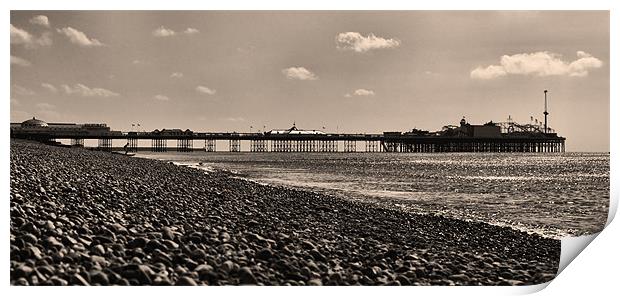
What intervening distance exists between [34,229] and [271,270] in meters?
1.88

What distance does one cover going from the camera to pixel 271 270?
4.79 metres

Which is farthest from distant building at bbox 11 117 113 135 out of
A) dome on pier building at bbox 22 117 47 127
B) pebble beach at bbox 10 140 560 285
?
pebble beach at bbox 10 140 560 285

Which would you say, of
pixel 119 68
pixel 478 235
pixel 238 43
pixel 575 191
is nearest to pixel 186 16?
pixel 238 43

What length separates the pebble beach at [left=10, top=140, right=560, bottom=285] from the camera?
453cm

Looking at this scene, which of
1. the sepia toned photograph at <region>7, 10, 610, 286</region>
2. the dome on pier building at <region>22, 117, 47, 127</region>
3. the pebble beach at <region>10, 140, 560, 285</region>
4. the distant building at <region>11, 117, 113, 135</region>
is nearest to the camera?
the pebble beach at <region>10, 140, 560, 285</region>

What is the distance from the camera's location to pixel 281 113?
9727 millimetres

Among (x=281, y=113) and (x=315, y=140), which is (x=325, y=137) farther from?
(x=281, y=113)

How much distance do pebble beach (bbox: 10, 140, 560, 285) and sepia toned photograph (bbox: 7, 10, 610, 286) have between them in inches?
0.7

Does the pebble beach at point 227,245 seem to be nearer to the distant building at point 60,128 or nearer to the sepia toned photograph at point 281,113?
the sepia toned photograph at point 281,113

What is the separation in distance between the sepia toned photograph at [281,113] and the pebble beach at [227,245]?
0.7 inches

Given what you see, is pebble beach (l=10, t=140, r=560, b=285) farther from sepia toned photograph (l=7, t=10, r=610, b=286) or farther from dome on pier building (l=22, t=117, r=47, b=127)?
dome on pier building (l=22, t=117, r=47, b=127)

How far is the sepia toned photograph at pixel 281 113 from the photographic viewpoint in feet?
16.0

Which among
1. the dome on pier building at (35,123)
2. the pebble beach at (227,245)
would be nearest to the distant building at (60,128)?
the dome on pier building at (35,123)
